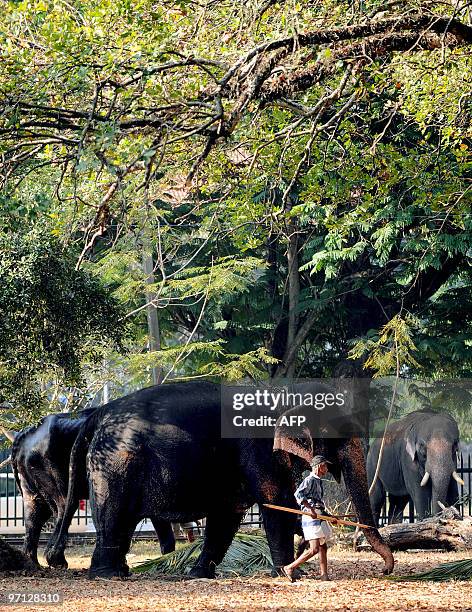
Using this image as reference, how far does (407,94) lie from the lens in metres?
15.1

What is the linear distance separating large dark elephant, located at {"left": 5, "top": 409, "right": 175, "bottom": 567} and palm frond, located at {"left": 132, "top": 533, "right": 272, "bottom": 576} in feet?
4.76

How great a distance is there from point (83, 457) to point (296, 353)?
9.77 meters

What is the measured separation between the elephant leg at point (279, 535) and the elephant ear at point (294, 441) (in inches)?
27.4

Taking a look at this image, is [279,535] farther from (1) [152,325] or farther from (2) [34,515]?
(1) [152,325]

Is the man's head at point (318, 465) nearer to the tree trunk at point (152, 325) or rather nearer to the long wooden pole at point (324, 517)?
the long wooden pole at point (324, 517)

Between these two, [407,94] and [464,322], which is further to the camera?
[464,322]

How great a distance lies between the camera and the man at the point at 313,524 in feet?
40.5

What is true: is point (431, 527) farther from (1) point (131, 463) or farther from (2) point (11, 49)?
(2) point (11, 49)

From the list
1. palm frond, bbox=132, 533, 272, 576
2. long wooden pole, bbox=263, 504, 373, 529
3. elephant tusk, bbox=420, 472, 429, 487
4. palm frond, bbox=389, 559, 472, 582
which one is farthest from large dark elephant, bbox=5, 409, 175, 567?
elephant tusk, bbox=420, 472, 429, 487

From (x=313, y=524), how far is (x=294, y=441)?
1.07 metres

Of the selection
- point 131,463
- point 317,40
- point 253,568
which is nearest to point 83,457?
point 131,463

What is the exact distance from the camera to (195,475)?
1326 centimetres

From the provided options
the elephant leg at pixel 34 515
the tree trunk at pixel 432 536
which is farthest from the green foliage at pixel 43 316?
the tree trunk at pixel 432 536
